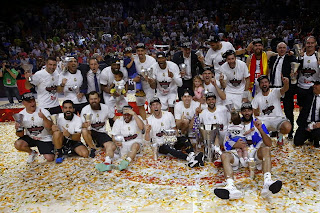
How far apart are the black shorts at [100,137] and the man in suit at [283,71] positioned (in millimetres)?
3345

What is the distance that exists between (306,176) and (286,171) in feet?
0.95

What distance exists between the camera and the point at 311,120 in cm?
551

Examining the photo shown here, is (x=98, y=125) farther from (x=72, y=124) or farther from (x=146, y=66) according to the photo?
(x=146, y=66)

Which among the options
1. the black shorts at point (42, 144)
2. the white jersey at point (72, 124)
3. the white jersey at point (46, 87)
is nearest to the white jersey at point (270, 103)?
the white jersey at point (72, 124)

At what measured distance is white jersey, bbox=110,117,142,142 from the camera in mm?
5535

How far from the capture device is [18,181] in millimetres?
4895

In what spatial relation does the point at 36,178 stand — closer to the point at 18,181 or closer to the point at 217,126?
the point at 18,181

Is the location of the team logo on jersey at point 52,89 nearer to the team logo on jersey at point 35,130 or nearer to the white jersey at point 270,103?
the team logo on jersey at point 35,130

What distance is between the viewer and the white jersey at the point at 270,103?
5.74 meters

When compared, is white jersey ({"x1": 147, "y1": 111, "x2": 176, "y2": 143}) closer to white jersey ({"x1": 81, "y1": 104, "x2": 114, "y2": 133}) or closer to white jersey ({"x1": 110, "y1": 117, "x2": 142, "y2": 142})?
white jersey ({"x1": 110, "y1": 117, "x2": 142, "y2": 142})

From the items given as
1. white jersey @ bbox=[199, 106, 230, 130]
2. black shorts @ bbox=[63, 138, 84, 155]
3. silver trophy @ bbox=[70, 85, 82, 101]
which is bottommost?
black shorts @ bbox=[63, 138, 84, 155]

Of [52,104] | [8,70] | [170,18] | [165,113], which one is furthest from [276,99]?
[170,18]

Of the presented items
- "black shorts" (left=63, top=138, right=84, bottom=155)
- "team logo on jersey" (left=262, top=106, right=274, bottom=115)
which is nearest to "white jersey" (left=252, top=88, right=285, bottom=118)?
"team logo on jersey" (left=262, top=106, right=274, bottom=115)

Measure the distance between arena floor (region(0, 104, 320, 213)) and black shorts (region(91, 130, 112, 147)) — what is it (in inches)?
13.4
